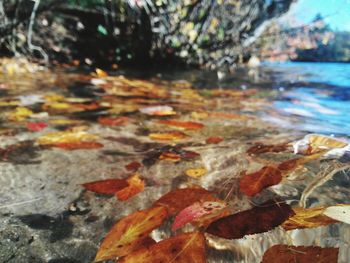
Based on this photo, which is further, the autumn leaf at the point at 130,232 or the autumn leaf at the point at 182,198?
the autumn leaf at the point at 182,198

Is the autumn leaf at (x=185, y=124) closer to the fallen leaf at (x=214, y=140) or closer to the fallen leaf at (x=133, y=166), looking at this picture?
the fallen leaf at (x=214, y=140)

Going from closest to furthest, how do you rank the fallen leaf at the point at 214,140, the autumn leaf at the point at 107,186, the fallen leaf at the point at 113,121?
1. the autumn leaf at the point at 107,186
2. the fallen leaf at the point at 214,140
3. the fallen leaf at the point at 113,121

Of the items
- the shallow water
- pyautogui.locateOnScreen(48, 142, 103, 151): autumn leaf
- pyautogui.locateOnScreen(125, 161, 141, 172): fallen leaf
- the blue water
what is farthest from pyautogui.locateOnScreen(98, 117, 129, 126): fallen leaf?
the blue water

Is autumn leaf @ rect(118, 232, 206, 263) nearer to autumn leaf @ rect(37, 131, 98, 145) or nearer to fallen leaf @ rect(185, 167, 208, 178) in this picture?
Answer: fallen leaf @ rect(185, 167, 208, 178)

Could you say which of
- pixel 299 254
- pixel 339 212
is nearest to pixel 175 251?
pixel 299 254

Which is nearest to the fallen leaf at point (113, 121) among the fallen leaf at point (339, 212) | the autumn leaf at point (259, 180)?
the autumn leaf at point (259, 180)

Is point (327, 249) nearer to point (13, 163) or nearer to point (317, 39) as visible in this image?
Result: point (13, 163)
